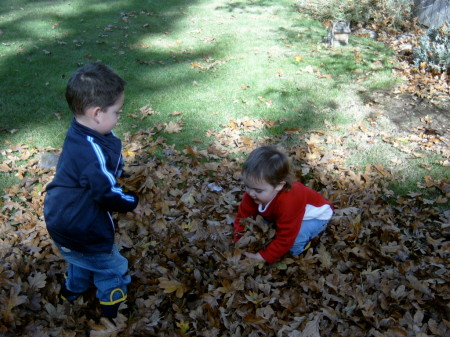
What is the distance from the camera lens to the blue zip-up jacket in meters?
2.29

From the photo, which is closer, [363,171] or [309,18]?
[363,171]

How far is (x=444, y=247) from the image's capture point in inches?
136

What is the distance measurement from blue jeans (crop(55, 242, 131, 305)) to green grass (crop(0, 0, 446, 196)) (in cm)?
224

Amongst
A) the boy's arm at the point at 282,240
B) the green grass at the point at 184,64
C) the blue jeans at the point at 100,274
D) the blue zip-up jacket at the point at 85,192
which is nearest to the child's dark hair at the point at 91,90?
the blue zip-up jacket at the point at 85,192

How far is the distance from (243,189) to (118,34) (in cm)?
751

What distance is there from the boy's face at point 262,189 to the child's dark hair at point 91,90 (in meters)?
1.24

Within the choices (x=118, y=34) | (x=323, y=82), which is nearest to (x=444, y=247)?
(x=323, y=82)

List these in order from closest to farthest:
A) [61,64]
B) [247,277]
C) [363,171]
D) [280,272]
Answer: [247,277] → [280,272] → [363,171] → [61,64]

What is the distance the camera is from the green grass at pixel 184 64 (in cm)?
597

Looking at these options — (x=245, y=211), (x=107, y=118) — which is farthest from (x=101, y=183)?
(x=245, y=211)

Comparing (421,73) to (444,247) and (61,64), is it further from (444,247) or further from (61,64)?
(61,64)

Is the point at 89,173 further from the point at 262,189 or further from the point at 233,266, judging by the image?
the point at 233,266

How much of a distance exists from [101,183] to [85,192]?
0.55 ft

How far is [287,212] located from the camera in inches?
118
